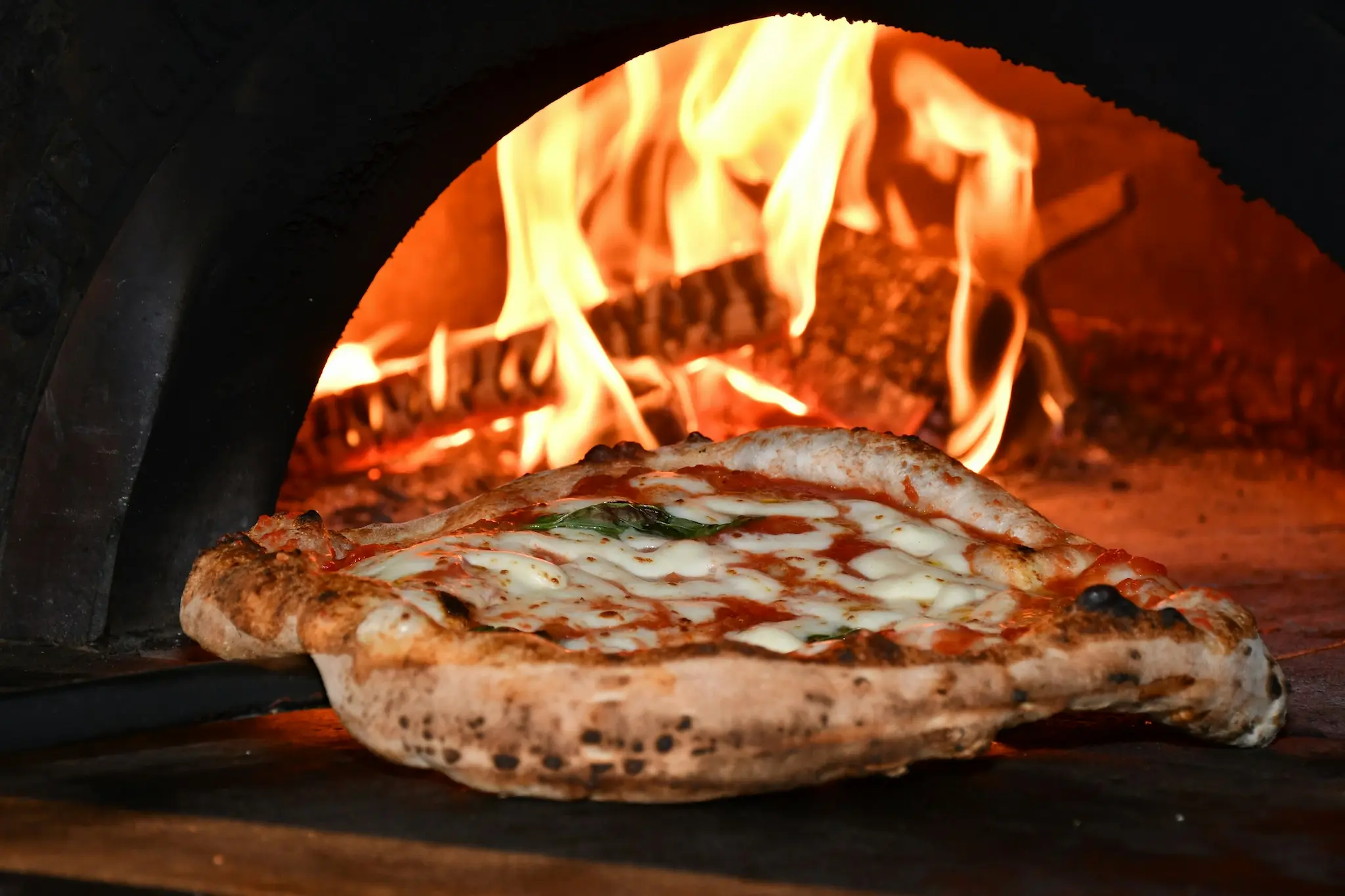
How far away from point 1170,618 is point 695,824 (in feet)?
2.01

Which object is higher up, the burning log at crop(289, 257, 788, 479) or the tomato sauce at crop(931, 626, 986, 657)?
the burning log at crop(289, 257, 788, 479)

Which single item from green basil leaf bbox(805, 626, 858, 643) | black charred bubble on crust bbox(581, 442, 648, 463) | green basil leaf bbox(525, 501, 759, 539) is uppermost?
black charred bubble on crust bbox(581, 442, 648, 463)

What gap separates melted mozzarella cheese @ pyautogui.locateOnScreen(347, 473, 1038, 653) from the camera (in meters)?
1.90

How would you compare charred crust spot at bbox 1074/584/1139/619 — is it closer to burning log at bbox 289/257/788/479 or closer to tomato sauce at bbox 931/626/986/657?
tomato sauce at bbox 931/626/986/657

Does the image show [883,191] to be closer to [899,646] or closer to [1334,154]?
[1334,154]

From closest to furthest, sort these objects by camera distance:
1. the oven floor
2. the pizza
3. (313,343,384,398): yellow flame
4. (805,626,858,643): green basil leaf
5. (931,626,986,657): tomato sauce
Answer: the oven floor, the pizza, (931,626,986,657): tomato sauce, (805,626,858,643): green basil leaf, (313,343,384,398): yellow flame

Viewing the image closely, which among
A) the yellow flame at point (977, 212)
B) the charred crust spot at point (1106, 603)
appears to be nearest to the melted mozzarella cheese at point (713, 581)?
the charred crust spot at point (1106, 603)

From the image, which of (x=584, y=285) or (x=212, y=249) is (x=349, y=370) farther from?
(x=212, y=249)

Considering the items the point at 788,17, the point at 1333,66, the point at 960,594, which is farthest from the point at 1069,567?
the point at 788,17

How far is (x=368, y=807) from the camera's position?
1742mm

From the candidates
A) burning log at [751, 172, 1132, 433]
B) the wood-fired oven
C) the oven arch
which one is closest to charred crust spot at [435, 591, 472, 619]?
the wood-fired oven

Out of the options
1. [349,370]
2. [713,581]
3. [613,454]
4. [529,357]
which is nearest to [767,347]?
[529,357]

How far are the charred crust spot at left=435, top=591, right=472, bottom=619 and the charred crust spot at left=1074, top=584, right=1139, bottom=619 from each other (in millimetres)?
709

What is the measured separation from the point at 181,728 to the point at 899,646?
3.34ft
